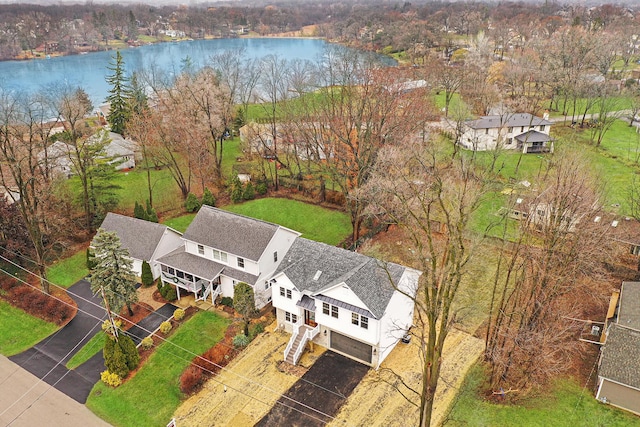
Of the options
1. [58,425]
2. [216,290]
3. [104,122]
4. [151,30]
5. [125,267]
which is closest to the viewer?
[58,425]

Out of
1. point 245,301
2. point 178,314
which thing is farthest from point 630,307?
point 178,314

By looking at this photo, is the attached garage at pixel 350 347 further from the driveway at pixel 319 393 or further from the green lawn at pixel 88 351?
the green lawn at pixel 88 351

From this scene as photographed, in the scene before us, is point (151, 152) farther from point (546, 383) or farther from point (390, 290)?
point (546, 383)

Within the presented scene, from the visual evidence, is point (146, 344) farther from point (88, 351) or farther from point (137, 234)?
point (137, 234)

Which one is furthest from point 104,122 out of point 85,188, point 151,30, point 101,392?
point 151,30

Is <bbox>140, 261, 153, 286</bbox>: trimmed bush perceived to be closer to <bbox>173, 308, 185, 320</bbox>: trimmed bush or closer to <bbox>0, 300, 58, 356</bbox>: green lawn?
<bbox>173, 308, 185, 320</bbox>: trimmed bush

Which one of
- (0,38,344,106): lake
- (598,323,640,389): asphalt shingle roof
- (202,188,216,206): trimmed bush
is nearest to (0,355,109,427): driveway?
(202,188,216,206): trimmed bush
